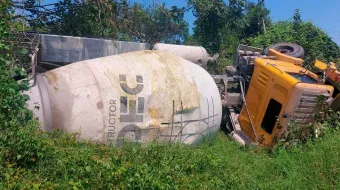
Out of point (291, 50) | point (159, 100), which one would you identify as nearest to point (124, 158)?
point (159, 100)

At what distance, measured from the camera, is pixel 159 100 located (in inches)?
250

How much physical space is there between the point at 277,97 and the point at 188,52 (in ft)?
7.69

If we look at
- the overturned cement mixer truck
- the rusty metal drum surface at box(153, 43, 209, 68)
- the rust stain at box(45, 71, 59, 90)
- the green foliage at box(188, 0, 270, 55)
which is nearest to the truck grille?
the overturned cement mixer truck

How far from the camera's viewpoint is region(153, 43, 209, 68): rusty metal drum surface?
886 cm

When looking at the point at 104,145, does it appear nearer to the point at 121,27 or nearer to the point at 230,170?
the point at 230,170

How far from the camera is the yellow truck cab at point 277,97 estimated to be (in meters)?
7.32

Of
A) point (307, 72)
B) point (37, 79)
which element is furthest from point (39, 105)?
point (307, 72)

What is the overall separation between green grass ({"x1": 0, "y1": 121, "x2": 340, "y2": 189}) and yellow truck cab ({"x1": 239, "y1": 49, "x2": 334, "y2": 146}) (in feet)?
2.38

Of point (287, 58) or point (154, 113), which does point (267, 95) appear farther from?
point (154, 113)

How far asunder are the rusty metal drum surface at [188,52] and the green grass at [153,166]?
104 inches

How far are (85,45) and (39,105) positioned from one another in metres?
2.27

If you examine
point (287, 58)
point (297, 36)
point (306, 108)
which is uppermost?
point (287, 58)

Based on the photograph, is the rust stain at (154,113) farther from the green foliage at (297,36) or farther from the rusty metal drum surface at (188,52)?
the green foliage at (297,36)

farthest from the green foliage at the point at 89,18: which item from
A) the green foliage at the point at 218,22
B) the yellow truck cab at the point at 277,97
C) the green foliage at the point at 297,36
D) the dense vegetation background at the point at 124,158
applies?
the green foliage at the point at 297,36
